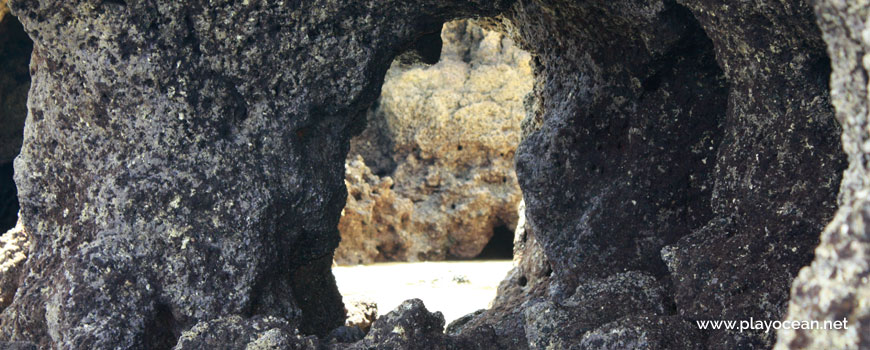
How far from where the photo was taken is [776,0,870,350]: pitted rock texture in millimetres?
1126

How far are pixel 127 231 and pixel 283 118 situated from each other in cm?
61

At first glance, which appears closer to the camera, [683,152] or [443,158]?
[683,152]

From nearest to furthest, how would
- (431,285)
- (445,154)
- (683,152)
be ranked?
(683,152)
(431,285)
(445,154)

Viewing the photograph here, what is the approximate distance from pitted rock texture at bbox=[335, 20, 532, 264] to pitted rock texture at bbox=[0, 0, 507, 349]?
19.1 ft

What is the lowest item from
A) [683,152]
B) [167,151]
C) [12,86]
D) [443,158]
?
[167,151]

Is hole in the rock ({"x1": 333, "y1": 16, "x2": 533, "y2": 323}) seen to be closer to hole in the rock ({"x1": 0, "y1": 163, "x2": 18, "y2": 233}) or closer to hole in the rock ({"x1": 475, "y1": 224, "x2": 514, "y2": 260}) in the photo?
hole in the rock ({"x1": 475, "y1": 224, "x2": 514, "y2": 260})

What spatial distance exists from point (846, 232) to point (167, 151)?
2.05m

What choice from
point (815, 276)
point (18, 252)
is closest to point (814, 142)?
point (815, 276)

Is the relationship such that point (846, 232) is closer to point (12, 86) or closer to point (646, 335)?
point (646, 335)

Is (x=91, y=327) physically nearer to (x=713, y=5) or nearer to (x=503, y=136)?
(x=713, y=5)

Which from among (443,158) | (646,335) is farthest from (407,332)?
(443,158)

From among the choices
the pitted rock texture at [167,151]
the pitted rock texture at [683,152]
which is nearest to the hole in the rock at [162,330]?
the pitted rock texture at [167,151]

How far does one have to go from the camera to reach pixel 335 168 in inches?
117

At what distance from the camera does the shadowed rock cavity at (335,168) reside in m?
2.22
